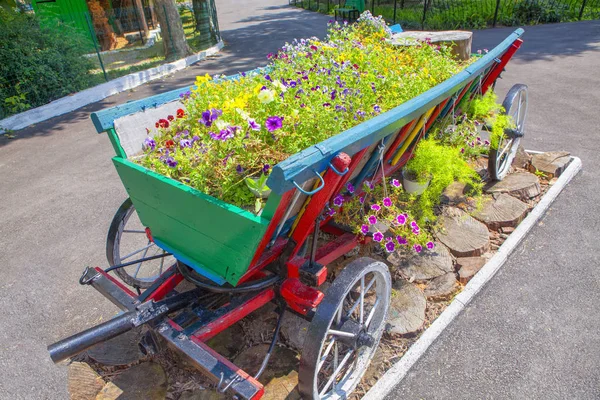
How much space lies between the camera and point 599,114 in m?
5.63

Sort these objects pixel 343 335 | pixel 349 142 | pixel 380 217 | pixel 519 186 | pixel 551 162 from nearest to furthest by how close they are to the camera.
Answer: pixel 349 142 → pixel 343 335 → pixel 380 217 → pixel 519 186 → pixel 551 162

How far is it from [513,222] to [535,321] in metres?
1.06

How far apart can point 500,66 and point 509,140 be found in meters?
0.75

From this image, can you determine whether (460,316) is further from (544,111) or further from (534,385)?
(544,111)

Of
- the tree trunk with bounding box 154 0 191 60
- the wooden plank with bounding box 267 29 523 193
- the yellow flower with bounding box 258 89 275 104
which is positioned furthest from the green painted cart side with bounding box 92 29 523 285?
the tree trunk with bounding box 154 0 191 60

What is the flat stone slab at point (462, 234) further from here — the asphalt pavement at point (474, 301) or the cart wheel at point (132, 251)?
the cart wheel at point (132, 251)

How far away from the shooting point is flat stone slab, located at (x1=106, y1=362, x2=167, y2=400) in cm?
228

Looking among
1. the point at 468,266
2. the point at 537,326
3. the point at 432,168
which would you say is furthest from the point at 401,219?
the point at 537,326

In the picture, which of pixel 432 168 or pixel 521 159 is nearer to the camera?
pixel 432 168

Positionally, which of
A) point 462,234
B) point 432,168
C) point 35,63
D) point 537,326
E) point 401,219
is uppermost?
point 35,63

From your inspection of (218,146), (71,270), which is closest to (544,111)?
(218,146)

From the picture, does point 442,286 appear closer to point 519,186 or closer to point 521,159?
point 519,186

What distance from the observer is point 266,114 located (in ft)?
7.15

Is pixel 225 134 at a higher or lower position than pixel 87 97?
higher
